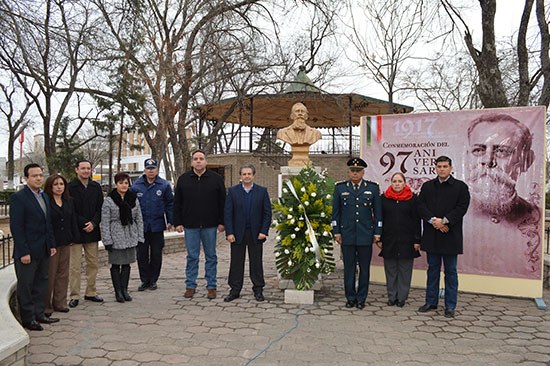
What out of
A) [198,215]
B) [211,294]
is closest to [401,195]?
[198,215]

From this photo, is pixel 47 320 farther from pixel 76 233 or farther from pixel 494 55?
pixel 494 55

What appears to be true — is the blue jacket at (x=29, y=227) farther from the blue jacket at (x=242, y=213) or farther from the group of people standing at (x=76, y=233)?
the blue jacket at (x=242, y=213)

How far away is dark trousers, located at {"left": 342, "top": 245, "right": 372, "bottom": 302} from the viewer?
5.31 metres

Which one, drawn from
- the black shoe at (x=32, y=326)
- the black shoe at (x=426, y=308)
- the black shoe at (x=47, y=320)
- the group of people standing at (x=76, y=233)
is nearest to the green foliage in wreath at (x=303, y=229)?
the black shoe at (x=426, y=308)

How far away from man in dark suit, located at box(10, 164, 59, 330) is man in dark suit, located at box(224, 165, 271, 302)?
212 centimetres

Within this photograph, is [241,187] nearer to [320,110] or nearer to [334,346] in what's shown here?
[334,346]

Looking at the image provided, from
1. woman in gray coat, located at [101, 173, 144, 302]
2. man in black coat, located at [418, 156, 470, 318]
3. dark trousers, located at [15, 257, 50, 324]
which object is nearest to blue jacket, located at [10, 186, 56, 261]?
dark trousers, located at [15, 257, 50, 324]

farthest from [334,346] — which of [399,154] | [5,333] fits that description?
[399,154]

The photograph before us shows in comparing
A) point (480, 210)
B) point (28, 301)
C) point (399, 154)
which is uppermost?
point (399, 154)

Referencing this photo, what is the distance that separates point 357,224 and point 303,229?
0.76 metres

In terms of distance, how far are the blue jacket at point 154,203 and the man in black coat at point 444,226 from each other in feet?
11.4

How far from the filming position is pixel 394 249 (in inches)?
211

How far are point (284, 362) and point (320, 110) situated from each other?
18.9m

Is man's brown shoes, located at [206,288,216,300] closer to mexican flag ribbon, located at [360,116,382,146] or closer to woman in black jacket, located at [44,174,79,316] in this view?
woman in black jacket, located at [44,174,79,316]
